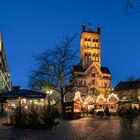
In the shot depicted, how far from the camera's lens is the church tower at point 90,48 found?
131m

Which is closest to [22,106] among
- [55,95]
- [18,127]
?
[18,127]

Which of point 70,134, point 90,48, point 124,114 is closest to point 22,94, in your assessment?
point 70,134

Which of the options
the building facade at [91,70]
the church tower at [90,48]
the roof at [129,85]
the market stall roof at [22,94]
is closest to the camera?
the market stall roof at [22,94]

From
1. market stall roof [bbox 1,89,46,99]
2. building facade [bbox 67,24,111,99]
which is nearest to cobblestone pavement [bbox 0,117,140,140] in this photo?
market stall roof [bbox 1,89,46,99]

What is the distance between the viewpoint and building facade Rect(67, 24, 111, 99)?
412 ft

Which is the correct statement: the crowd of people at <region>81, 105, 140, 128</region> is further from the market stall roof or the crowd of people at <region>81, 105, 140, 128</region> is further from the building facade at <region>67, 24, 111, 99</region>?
the building facade at <region>67, 24, 111, 99</region>

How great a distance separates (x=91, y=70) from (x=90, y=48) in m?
9.05

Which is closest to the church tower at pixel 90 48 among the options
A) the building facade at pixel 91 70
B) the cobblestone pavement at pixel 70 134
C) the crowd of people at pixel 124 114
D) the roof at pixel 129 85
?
the building facade at pixel 91 70

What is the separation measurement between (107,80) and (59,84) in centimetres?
8356

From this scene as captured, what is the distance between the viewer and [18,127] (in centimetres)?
2294

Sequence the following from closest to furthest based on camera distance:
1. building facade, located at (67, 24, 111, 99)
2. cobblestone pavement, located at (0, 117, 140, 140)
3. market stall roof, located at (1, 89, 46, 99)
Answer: cobblestone pavement, located at (0, 117, 140, 140) → market stall roof, located at (1, 89, 46, 99) → building facade, located at (67, 24, 111, 99)

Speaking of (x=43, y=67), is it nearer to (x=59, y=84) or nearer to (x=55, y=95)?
(x=59, y=84)

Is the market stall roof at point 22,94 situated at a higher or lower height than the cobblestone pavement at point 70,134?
higher

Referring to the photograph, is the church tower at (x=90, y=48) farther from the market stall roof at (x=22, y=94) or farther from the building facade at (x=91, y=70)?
the market stall roof at (x=22, y=94)
